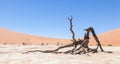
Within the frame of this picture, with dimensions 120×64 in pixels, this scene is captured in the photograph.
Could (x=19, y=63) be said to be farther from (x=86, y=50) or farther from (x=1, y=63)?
(x=86, y=50)

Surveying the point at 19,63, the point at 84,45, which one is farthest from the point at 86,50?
the point at 19,63

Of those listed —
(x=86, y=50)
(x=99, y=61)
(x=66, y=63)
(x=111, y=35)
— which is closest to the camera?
(x=66, y=63)

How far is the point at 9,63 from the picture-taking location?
14.8 m

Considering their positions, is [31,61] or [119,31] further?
[119,31]

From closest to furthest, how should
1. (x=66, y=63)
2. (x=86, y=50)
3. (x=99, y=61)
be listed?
1. (x=66, y=63)
2. (x=99, y=61)
3. (x=86, y=50)

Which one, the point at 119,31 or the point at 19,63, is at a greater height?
the point at 119,31

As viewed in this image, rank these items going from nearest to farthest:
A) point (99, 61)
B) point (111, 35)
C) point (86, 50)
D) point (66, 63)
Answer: point (66, 63) < point (99, 61) < point (86, 50) < point (111, 35)

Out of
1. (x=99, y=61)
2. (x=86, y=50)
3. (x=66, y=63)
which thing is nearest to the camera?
(x=66, y=63)

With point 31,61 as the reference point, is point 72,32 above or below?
above

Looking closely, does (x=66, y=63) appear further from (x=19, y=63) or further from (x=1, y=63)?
(x=1, y=63)

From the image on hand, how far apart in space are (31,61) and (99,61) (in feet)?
10.6

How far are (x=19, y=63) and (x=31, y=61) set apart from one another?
0.62 metres

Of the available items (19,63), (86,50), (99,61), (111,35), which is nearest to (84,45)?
(86,50)

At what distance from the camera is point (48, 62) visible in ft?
47.6
